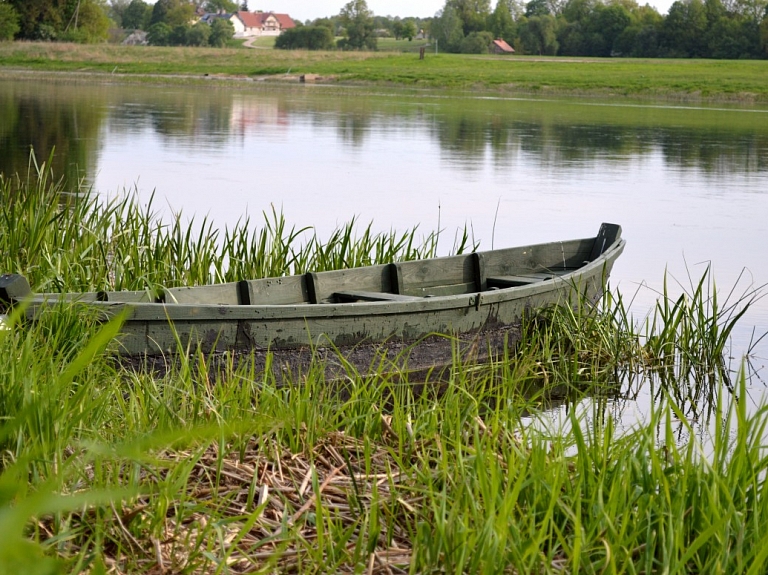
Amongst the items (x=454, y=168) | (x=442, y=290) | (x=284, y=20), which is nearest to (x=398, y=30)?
(x=284, y=20)

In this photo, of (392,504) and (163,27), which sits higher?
(163,27)

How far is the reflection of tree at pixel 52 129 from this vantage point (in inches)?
768

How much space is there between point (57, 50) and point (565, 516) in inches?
2480

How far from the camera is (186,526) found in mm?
3018

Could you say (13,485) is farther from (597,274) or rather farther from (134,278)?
(597,274)

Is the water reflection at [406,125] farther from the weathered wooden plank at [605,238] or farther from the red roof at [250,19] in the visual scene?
the red roof at [250,19]

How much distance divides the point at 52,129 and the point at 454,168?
997 centimetres

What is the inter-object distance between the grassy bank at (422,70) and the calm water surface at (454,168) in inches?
550

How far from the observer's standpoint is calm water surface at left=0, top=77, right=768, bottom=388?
15.5 metres

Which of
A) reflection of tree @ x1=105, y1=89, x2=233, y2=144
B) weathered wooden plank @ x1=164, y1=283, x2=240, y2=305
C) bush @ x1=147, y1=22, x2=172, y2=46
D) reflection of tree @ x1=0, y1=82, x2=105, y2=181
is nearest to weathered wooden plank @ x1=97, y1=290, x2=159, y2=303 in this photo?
weathered wooden plank @ x1=164, y1=283, x2=240, y2=305

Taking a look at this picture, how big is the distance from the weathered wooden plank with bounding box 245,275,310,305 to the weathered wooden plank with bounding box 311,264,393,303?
0.33 feet

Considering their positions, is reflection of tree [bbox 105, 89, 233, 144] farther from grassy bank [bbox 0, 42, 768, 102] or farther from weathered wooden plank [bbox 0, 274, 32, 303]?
weathered wooden plank [bbox 0, 274, 32, 303]

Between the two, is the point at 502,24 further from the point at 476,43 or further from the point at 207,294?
the point at 207,294

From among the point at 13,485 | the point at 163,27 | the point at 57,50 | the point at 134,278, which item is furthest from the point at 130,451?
the point at 163,27
